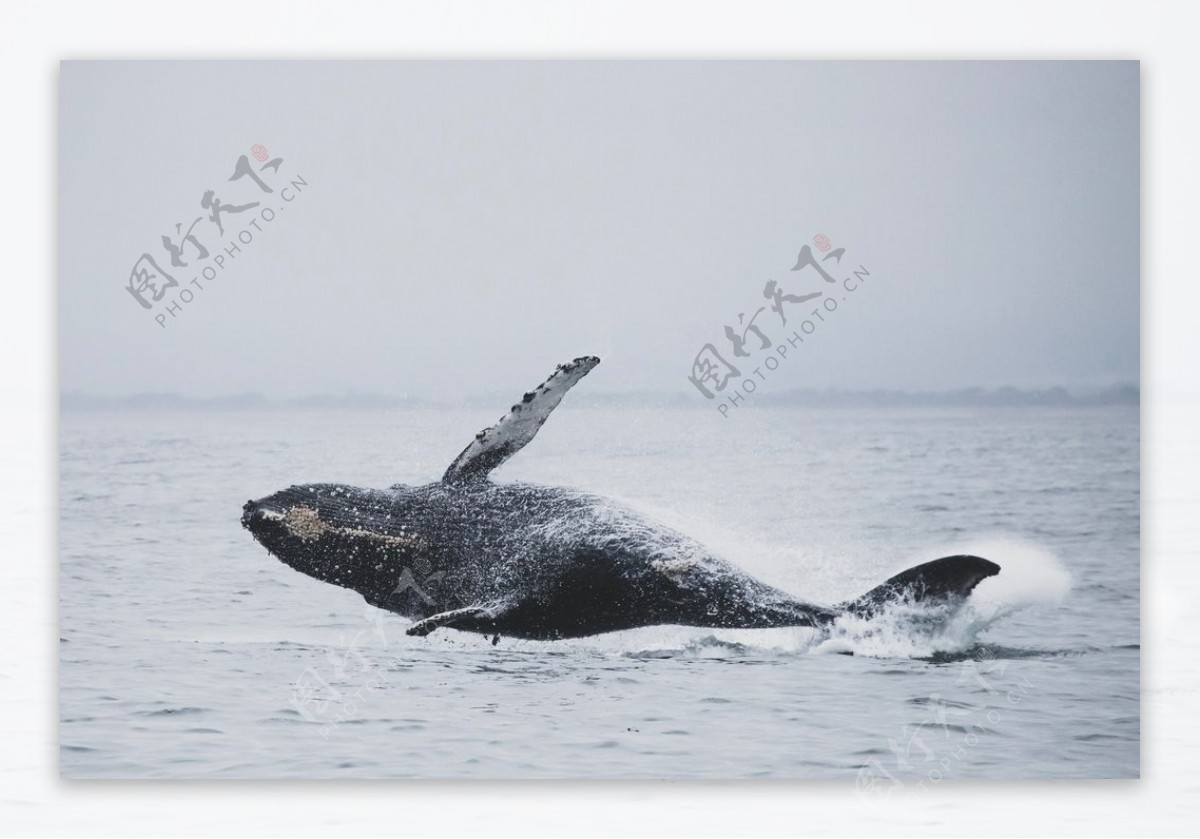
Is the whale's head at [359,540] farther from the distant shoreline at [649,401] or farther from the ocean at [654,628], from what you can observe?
the distant shoreline at [649,401]

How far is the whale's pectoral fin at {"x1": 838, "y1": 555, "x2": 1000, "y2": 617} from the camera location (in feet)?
27.5

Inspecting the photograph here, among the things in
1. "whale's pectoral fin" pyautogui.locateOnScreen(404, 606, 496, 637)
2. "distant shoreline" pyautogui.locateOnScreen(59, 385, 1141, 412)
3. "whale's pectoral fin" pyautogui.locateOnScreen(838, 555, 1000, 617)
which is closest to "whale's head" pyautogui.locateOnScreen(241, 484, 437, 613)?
"whale's pectoral fin" pyautogui.locateOnScreen(404, 606, 496, 637)

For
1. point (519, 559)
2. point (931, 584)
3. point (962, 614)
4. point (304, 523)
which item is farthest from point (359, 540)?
point (962, 614)

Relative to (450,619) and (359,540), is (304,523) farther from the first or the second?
(450,619)

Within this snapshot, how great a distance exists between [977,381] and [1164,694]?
84.0 inches

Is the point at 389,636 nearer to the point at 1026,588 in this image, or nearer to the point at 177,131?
the point at 177,131

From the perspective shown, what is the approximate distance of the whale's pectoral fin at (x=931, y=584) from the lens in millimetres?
8391

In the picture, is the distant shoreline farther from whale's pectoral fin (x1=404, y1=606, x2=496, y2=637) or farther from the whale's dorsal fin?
whale's pectoral fin (x1=404, y1=606, x2=496, y2=637)

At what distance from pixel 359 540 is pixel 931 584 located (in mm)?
3601

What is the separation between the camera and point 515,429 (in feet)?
28.2

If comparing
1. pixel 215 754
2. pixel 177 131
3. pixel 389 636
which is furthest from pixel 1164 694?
pixel 177 131

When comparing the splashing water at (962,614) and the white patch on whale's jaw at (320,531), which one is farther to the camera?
the white patch on whale's jaw at (320,531)

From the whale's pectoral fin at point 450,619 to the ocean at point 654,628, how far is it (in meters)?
0.23

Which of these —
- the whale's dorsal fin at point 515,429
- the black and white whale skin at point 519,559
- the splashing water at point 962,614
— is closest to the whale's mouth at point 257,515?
the black and white whale skin at point 519,559
